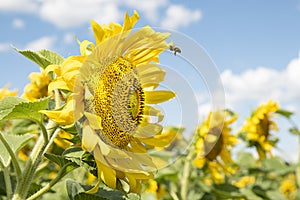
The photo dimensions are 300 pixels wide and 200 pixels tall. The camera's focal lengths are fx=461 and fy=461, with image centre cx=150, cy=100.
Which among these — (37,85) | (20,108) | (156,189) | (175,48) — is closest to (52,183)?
(20,108)

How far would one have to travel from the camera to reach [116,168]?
4.58 ft

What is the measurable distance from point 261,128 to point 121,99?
11.7 ft

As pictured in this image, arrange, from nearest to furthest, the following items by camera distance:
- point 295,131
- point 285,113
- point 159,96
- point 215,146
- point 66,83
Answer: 1. point 66,83
2. point 159,96
3. point 215,146
4. point 285,113
5. point 295,131

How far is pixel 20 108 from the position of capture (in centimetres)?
139

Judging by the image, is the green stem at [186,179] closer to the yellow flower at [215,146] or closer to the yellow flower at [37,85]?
the yellow flower at [215,146]

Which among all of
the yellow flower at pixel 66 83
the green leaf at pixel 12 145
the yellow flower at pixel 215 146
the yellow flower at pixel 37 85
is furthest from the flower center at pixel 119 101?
the yellow flower at pixel 215 146

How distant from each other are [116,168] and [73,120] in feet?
0.65

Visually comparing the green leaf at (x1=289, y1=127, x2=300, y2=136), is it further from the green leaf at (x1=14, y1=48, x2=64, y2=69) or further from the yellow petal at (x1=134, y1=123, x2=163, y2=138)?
the green leaf at (x1=14, y1=48, x2=64, y2=69)

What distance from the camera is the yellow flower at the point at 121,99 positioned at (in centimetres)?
136

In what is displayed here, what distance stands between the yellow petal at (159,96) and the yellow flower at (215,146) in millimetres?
2008

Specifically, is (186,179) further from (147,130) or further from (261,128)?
(147,130)

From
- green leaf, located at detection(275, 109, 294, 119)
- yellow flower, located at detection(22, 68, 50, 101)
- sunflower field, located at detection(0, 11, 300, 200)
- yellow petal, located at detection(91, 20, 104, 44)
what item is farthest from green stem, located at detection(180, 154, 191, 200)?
yellow petal, located at detection(91, 20, 104, 44)

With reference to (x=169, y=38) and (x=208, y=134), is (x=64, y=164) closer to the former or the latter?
(x=169, y=38)

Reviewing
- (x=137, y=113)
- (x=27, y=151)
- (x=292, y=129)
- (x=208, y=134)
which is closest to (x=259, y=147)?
(x=292, y=129)
